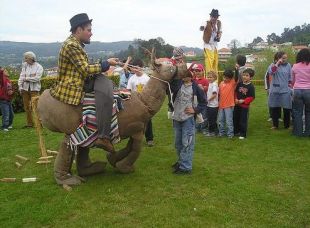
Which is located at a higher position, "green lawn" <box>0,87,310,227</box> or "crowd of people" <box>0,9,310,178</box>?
"crowd of people" <box>0,9,310,178</box>

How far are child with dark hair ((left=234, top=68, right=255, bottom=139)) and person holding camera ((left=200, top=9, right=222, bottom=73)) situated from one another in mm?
1288

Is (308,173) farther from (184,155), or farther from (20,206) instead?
(20,206)

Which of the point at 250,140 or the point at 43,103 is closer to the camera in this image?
the point at 43,103

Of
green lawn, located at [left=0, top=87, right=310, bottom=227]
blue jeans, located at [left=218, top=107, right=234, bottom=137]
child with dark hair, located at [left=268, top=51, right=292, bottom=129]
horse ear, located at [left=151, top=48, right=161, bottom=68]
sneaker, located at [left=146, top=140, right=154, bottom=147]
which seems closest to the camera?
green lawn, located at [left=0, top=87, right=310, bottom=227]

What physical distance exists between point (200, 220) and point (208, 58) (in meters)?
6.21

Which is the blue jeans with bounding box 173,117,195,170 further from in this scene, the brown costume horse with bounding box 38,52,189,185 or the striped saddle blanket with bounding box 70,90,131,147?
the striped saddle blanket with bounding box 70,90,131,147

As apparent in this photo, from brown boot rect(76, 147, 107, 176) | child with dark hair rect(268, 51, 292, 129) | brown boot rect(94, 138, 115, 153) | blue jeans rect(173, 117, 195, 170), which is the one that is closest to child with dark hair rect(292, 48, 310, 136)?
child with dark hair rect(268, 51, 292, 129)

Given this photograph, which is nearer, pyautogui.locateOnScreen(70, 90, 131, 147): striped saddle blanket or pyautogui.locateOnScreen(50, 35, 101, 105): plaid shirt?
pyautogui.locateOnScreen(50, 35, 101, 105): plaid shirt

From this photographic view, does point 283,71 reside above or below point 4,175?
above

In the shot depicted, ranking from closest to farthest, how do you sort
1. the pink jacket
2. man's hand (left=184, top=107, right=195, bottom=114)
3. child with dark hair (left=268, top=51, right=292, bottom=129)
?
man's hand (left=184, top=107, right=195, bottom=114) → the pink jacket → child with dark hair (left=268, top=51, right=292, bottom=129)

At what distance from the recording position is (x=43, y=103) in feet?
19.1

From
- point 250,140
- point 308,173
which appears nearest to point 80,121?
point 308,173

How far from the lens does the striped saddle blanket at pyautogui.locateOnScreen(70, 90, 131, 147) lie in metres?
5.68

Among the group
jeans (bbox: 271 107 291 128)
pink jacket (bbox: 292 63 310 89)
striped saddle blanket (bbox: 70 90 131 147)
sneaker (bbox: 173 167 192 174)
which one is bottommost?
sneaker (bbox: 173 167 192 174)
